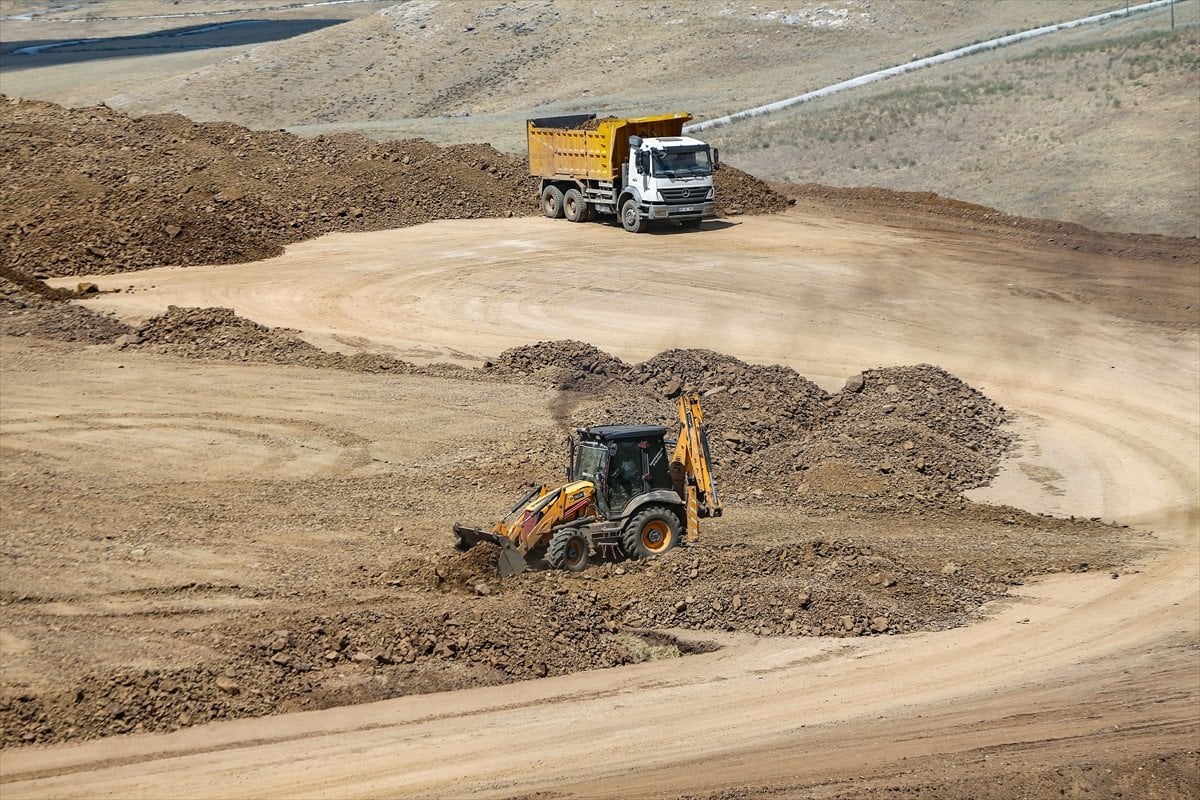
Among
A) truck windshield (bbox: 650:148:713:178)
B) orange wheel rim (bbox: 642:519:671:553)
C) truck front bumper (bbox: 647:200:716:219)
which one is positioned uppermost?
truck windshield (bbox: 650:148:713:178)

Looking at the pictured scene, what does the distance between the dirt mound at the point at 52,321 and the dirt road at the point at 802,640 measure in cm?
127

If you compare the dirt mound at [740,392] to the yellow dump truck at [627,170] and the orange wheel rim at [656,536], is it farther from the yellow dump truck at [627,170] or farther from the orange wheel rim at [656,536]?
the yellow dump truck at [627,170]

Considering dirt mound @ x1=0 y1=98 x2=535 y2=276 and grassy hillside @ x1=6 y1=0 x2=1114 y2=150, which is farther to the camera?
grassy hillside @ x1=6 y1=0 x2=1114 y2=150

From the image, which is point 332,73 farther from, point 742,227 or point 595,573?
point 595,573

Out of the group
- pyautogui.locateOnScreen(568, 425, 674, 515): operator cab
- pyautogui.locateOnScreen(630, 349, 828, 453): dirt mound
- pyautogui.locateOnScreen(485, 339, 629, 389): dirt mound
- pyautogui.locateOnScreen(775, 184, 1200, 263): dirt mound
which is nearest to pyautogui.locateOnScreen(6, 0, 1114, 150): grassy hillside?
pyautogui.locateOnScreen(775, 184, 1200, 263): dirt mound

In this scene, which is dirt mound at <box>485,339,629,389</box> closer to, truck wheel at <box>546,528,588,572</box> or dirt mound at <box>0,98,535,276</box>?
truck wheel at <box>546,528,588,572</box>

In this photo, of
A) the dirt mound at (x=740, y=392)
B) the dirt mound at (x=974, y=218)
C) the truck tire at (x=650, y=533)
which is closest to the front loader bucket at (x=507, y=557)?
the truck tire at (x=650, y=533)

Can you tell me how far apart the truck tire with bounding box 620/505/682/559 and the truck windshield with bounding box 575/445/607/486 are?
0.72m

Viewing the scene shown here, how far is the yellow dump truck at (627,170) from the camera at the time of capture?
1443 inches

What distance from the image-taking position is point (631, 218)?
37.7 metres

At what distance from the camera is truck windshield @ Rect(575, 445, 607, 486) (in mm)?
16719

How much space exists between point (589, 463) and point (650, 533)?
1.17m

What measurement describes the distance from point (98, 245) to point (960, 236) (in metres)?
22.1

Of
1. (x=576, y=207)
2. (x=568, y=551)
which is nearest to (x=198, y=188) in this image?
(x=576, y=207)
